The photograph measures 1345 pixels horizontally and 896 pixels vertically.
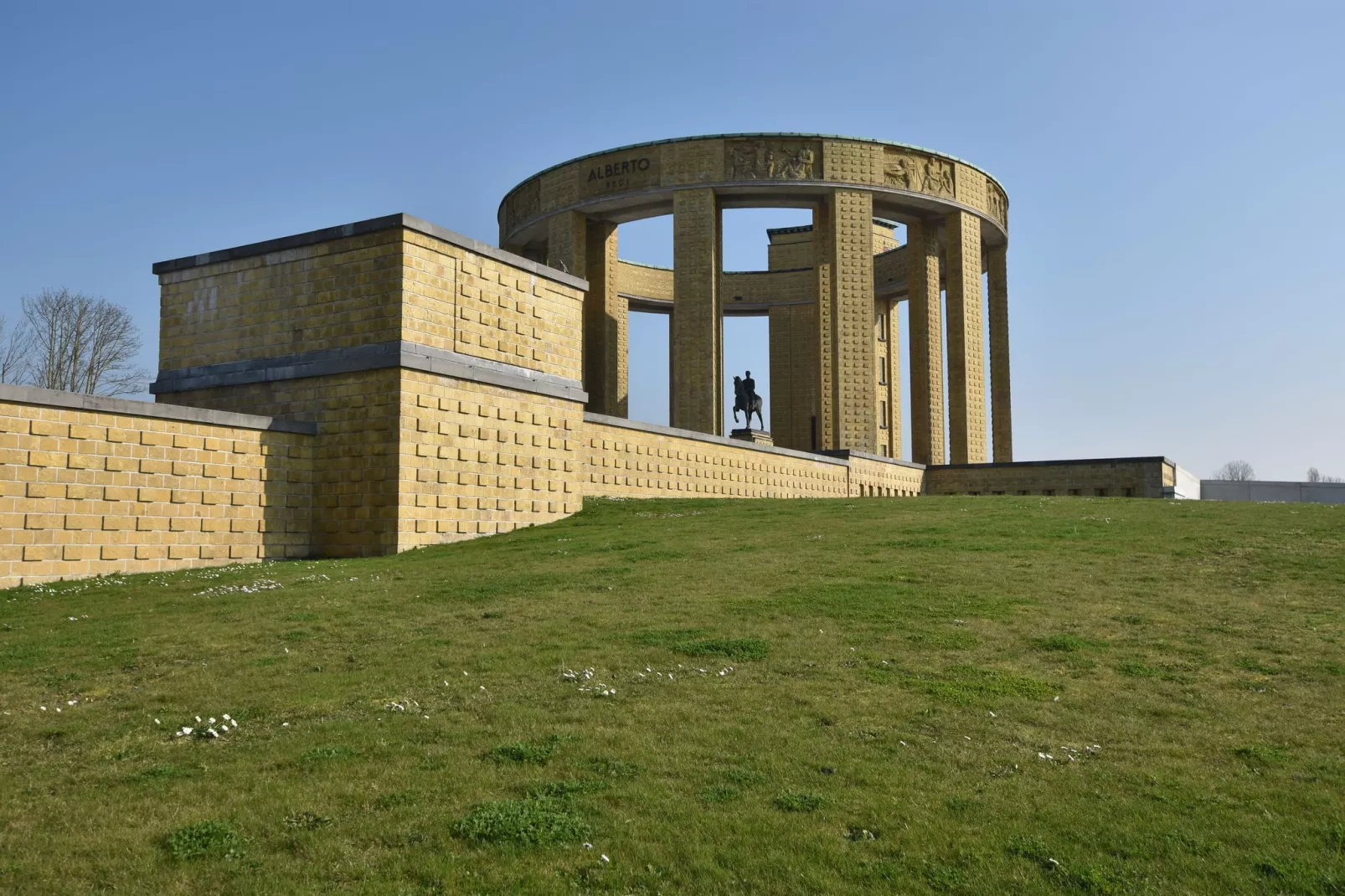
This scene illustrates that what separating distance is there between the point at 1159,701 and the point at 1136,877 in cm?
370

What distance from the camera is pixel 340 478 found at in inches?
825

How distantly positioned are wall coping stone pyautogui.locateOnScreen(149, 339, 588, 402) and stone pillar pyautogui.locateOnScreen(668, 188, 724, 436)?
18926mm

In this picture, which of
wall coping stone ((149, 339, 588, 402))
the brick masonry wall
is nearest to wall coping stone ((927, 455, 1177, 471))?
the brick masonry wall

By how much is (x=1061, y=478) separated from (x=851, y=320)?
33.6 ft

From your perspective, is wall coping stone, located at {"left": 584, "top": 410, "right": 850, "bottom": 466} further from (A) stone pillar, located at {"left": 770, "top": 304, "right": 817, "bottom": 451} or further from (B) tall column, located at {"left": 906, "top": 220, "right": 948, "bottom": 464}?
(A) stone pillar, located at {"left": 770, "top": 304, "right": 817, "bottom": 451}

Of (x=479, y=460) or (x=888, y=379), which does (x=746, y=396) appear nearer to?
(x=888, y=379)

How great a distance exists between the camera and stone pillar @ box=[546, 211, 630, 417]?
4531cm

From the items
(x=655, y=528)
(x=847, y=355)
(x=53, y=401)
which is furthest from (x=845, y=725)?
(x=847, y=355)

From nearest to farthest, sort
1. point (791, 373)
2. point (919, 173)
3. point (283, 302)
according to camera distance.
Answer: point (283, 302) < point (919, 173) < point (791, 373)

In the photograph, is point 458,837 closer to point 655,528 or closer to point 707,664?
point 707,664

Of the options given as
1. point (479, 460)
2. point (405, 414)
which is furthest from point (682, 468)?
point (405, 414)

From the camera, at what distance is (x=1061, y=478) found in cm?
4231

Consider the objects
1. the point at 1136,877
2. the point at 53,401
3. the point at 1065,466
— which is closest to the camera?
the point at 1136,877

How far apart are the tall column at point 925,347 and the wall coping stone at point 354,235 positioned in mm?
26660
